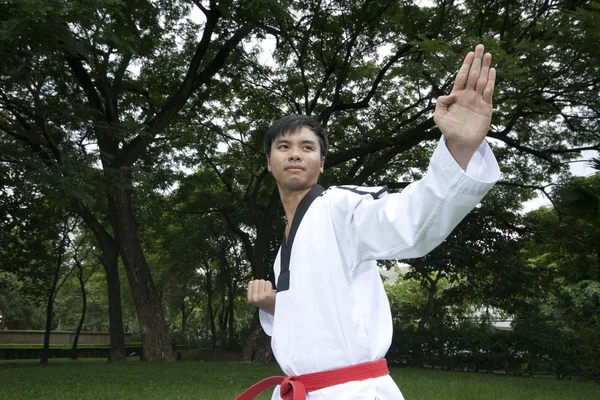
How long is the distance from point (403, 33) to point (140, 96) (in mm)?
7243

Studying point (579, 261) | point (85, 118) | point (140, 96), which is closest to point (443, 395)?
point (85, 118)

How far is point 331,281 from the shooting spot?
6.40 feet

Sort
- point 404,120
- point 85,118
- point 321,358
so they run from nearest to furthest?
point 321,358 → point 85,118 → point 404,120

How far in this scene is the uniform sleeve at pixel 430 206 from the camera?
1.62m

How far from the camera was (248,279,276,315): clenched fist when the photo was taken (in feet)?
7.92

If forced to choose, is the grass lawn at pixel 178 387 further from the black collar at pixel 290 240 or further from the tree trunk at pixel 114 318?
the black collar at pixel 290 240

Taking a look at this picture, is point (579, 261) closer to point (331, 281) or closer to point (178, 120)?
point (178, 120)

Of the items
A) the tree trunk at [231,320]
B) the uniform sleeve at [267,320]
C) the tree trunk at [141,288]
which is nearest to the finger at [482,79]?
the uniform sleeve at [267,320]

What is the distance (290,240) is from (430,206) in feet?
2.41

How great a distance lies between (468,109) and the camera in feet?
5.54

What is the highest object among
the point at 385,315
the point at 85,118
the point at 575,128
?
the point at 575,128

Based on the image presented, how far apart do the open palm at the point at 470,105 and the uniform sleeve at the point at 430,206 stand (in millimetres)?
48

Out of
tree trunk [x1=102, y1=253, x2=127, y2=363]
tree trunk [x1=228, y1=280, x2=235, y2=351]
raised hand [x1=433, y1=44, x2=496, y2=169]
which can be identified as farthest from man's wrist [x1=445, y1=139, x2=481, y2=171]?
tree trunk [x1=228, y1=280, x2=235, y2=351]

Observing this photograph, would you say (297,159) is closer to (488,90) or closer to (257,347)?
(488,90)
